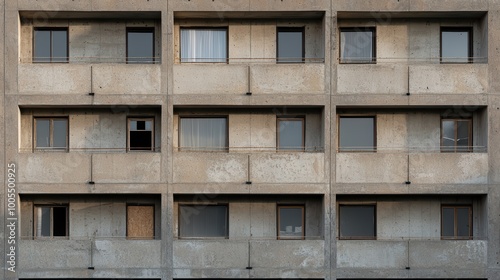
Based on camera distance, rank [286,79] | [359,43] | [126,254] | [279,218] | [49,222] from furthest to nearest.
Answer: [359,43] → [279,218] → [49,222] → [286,79] → [126,254]

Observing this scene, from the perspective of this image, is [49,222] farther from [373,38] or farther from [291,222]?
[373,38]

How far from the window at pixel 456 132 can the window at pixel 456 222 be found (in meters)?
2.11

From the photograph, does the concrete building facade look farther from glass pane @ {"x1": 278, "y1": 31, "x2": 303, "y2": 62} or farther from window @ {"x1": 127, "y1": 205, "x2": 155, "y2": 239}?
glass pane @ {"x1": 278, "y1": 31, "x2": 303, "y2": 62}

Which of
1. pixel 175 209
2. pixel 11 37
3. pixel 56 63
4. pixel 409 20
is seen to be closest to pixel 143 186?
pixel 175 209

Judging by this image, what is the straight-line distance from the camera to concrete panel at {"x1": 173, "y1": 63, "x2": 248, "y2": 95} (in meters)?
24.0

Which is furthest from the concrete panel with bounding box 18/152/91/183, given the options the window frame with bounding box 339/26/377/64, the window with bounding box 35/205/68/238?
the window frame with bounding box 339/26/377/64

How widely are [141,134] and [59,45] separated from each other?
173 inches

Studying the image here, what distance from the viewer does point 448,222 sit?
25.0 meters

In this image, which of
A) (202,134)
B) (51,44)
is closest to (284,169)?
(202,134)

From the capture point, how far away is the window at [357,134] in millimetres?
25078

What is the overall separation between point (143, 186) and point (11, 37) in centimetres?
683

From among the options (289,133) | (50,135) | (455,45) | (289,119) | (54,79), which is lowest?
(50,135)

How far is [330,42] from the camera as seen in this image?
24.2 meters

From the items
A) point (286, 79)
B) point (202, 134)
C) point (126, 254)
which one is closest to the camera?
point (126, 254)
